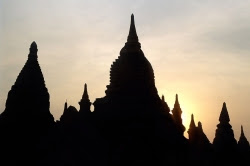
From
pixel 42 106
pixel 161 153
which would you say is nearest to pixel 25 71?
pixel 42 106

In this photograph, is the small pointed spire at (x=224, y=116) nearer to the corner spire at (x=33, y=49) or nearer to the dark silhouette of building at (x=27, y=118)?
the dark silhouette of building at (x=27, y=118)

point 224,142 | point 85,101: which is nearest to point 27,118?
point 85,101

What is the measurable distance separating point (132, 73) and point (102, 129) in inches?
183

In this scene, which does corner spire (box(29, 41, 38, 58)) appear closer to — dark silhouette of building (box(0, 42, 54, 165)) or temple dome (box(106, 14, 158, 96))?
dark silhouette of building (box(0, 42, 54, 165))

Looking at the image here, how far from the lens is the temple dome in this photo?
26.7 metres

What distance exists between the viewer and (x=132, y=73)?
88.7 feet

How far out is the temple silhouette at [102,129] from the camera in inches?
943

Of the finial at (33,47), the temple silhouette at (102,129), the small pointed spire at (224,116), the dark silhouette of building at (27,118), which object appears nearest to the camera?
the temple silhouette at (102,129)

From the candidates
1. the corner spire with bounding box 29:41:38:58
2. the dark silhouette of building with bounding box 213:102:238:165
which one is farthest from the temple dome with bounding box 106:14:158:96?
the dark silhouette of building with bounding box 213:102:238:165

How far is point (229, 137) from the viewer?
103 feet

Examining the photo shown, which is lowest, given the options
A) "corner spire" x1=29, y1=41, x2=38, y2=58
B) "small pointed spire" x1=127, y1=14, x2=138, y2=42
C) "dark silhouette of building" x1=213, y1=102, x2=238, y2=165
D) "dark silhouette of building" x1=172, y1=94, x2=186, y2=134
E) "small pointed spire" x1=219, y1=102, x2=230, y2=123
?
"dark silhouette of building" x1=213, y1=102, x2=238, y2=165

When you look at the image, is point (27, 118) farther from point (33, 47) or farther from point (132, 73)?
point (132, 73)

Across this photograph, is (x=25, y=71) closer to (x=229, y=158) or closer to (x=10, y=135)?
(x=10, y=135)

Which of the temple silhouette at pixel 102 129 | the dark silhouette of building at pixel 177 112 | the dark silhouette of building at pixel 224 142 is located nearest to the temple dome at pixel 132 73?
the temple silhouette at pixel 102 129
